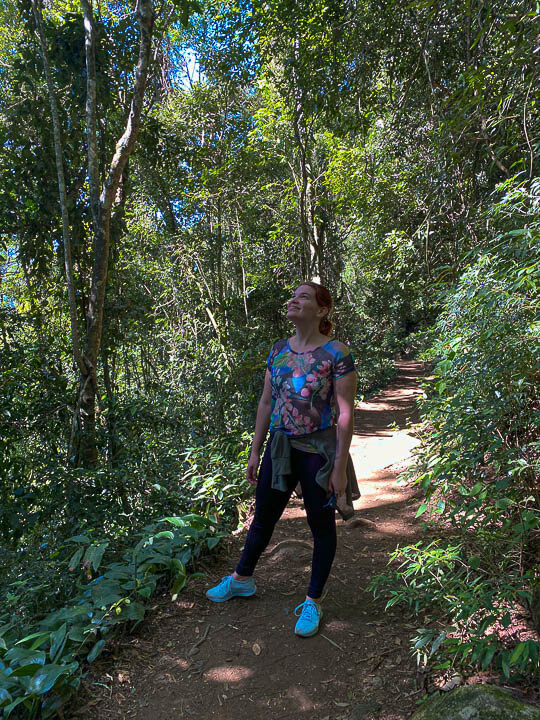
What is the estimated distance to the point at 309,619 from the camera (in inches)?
103

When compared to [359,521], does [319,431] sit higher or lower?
higher

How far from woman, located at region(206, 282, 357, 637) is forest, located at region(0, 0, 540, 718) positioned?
45cm

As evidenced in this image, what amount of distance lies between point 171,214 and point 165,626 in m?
7.88

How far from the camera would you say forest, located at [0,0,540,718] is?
2.39m

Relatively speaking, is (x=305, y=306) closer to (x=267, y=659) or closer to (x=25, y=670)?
(x=267, y=659)

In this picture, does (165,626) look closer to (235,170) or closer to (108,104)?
(108,104)

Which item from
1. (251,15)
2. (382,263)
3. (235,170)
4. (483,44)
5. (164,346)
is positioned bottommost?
(164,346)

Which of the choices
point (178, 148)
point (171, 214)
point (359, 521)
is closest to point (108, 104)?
point (178, 148)

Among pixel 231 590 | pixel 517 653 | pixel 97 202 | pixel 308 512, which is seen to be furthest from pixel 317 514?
pixel 97 202

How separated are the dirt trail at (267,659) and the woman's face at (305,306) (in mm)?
1677

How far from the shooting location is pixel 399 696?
2119 millimetres

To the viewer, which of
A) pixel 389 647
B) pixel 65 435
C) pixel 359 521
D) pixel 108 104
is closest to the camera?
pixel 389 647

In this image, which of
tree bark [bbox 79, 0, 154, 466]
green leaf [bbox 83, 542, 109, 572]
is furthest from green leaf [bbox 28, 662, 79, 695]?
tree bark [bbox 79, 0, 154, 466]

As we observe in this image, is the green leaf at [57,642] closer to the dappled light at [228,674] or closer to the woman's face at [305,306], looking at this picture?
the dappled light at [228,674]
